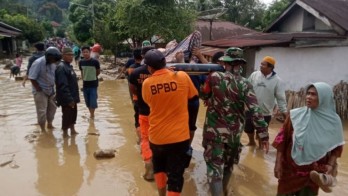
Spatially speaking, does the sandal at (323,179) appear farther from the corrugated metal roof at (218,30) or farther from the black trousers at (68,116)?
the corrugated metal roof at (218,30)

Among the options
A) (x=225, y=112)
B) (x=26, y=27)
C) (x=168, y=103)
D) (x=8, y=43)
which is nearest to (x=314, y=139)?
(x=225, y=112)

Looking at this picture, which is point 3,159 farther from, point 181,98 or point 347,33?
point 347,33

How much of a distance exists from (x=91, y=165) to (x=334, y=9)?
916 cm

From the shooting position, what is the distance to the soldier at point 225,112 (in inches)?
144

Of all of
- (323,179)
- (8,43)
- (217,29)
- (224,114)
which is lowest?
(323,179)

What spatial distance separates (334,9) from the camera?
1100 centimetres

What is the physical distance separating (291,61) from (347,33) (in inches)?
63.7

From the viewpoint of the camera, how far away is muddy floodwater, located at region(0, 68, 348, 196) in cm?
451

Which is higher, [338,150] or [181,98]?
[181,98]

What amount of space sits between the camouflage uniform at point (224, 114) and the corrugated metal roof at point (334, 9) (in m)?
7.02

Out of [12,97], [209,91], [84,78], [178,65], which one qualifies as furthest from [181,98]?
[12,97]

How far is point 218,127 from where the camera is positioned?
3.73 metres

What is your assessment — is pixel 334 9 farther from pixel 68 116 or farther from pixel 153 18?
pixel 153 18

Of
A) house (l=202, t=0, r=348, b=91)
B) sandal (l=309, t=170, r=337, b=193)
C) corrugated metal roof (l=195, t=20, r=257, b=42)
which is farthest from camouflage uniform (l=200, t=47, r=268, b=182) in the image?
corrugated metal roof (l=195, t=20, r=257, b=42)
